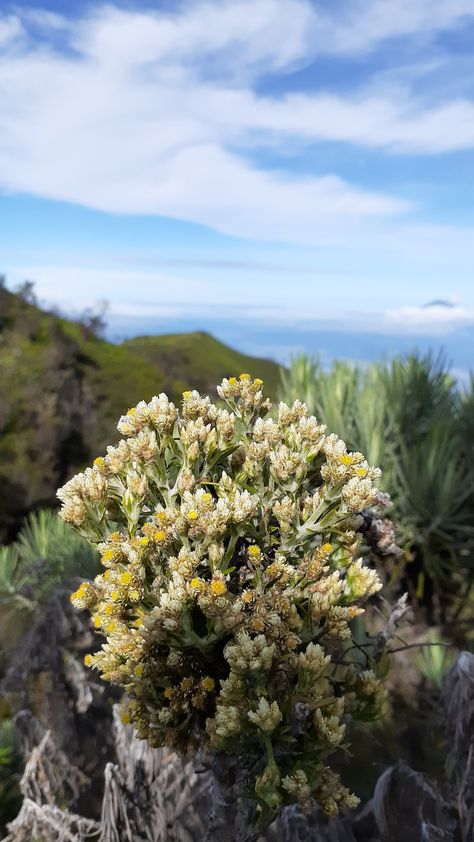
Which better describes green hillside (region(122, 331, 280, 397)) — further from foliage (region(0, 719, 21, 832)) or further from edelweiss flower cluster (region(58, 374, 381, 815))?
edelweiss flower cluster (region(58, 374, 381, 815))

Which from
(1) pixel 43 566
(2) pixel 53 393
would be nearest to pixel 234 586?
(1) pixel 43 566

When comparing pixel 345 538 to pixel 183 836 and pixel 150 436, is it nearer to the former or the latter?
pixel 150 436

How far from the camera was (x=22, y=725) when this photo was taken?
163 inches

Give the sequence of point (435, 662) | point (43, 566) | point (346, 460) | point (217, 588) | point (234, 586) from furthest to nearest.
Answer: point (43, 566) < point (435, 662) < point (234, 586) < point (346, 460) < point (217, 588)

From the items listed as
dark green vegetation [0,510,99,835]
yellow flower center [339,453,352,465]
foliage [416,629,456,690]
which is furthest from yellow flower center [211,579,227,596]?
foliage [416,629,456,690]

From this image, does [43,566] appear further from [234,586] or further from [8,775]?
[234,586]

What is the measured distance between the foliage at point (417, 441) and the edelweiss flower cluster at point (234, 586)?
157 inches

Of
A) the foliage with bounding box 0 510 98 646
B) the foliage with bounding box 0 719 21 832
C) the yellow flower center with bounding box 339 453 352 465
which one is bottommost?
the foliage with bounding box 0 719 21 832

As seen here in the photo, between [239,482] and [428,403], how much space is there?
211 inches

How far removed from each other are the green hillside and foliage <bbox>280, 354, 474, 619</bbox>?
16.9 ft

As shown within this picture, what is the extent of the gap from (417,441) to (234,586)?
5.03m

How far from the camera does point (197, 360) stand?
16047mm

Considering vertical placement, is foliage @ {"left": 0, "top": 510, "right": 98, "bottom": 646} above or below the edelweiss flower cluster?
below

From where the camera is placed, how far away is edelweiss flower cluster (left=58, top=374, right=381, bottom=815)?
1.82 meters
